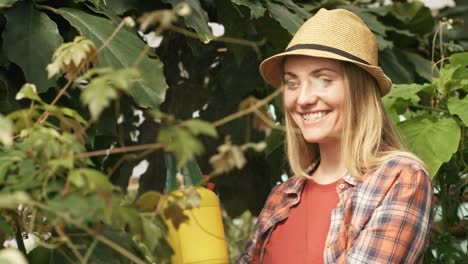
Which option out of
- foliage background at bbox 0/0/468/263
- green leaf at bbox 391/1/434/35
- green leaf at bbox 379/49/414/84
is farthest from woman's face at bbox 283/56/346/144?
green leaf at bbox 391/1/434/35

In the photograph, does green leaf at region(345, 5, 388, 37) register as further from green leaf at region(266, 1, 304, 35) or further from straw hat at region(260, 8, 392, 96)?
straw hat at region(260, 8, 392, 96)

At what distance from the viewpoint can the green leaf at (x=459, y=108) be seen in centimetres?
279

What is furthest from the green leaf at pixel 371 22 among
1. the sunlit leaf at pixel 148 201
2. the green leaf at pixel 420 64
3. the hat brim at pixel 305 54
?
the sunlit leaf at pixel 148 201

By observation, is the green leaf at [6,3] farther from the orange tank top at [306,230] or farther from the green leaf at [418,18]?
the green leaf at [418,18]

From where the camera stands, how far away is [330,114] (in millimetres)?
2334

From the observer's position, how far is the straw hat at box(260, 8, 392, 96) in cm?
236

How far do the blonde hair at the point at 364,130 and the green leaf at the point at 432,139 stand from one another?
0.33 m

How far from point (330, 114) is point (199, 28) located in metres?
0.42

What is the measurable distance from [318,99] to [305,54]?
12 cm

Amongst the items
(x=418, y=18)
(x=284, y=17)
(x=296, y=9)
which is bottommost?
(x=418, y=18)

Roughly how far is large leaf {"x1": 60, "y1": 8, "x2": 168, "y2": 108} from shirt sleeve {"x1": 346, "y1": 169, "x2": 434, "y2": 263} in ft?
1.76

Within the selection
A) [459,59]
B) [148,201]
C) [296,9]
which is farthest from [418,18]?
[148,201]

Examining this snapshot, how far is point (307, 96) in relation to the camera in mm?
2311

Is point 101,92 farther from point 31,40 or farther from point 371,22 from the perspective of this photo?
point 371,22
